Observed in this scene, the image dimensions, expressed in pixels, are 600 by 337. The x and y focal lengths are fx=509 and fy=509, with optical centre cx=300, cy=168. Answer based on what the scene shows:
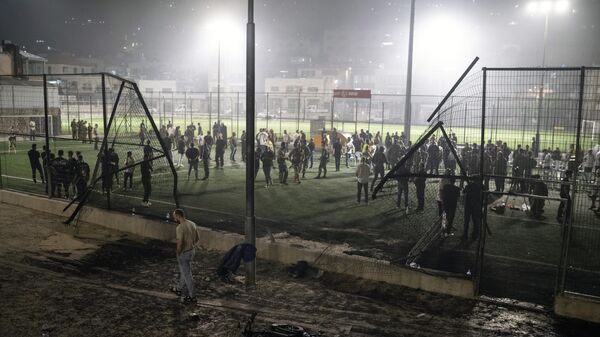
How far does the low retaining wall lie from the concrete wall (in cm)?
138

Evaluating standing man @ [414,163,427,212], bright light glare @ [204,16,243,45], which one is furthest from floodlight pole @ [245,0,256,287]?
bright light glare @ [204,16,243,45]

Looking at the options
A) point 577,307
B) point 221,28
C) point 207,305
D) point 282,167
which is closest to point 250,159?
point 207,305

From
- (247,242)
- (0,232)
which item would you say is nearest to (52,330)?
(247,242)

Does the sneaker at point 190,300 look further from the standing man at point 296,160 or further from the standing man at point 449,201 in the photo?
the standing man at point 296,160

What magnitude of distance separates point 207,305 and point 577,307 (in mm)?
6046

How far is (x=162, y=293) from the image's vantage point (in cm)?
919

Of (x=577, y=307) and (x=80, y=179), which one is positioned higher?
(x=80, y=179)

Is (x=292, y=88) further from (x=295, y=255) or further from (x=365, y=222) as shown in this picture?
(x=295, y=255)

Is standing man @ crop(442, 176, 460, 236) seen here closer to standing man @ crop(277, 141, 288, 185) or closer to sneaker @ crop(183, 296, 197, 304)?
sneaker @ crop(183, 296, 197, 304)

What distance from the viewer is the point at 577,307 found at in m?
8.14

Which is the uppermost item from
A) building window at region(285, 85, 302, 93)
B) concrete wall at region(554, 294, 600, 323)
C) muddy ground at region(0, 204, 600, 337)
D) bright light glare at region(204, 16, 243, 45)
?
bright light glare at region(204, 16, 243, 45)

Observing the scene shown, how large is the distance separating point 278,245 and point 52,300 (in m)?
4.46

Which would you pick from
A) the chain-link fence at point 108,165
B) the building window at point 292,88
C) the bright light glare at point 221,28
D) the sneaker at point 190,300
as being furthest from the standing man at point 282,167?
the building window at point 292,88

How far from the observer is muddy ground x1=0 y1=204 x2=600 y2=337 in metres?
7.77
